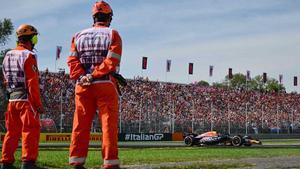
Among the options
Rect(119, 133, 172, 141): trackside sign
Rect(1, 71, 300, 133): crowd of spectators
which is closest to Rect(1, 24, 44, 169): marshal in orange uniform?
Rect(1, 71, 300, 133): crowd of spectators

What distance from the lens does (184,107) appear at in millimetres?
55062

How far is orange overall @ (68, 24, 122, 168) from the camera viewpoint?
21.7ft

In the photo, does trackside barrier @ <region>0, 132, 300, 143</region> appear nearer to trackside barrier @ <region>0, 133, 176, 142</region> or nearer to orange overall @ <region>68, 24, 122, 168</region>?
trackside barrier @ <region>0, 133, 176, 142</region>

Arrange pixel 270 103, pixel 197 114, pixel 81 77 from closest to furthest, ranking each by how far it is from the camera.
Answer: pixel 81 77 → pixel 197 114 → pixel 270 103

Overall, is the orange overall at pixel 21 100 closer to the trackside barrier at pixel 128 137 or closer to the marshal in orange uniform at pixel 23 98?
the marshal in orange uniform at pixel 23 98

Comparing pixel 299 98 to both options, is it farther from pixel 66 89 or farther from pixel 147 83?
pixel 66 89

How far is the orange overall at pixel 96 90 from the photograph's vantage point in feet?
21.7

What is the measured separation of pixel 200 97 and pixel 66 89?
19043 mm

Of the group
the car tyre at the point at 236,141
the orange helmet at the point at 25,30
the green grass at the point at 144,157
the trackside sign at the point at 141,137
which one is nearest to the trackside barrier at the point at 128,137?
the trackside sign at the point at 141,137

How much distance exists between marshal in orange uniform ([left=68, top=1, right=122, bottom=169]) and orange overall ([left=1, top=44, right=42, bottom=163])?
1.01 metres

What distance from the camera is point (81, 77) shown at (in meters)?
6.99

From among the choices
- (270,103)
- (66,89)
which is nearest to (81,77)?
(66,89)

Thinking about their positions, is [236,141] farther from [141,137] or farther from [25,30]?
[25,30]

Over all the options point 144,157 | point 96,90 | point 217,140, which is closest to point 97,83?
point 96,90
